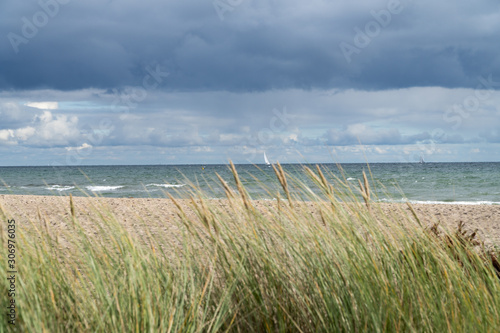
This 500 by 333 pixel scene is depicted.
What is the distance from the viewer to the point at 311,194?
2.77 metres

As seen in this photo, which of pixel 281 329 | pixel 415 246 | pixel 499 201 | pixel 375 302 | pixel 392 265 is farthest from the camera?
pixel 499 201

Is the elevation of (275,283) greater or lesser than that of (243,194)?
lesser

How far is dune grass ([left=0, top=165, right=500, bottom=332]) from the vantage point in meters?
2.11

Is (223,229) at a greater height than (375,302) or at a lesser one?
greater

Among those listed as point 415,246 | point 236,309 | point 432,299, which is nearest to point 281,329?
point 236,309

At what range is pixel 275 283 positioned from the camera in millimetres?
2439

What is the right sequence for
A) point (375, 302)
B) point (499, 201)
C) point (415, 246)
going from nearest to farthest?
point (375, 302) < point (415, 246) < point (499, 201)

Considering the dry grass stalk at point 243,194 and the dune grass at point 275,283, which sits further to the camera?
the dry grass stalk at point 243,194

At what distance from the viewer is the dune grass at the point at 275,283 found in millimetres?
2105

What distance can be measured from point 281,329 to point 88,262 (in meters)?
1.10

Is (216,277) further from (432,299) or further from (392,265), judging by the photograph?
(432,299)

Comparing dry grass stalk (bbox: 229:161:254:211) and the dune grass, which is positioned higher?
dry grass stalk (bbox: 229:161:254:211)

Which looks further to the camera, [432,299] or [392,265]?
[392,265]

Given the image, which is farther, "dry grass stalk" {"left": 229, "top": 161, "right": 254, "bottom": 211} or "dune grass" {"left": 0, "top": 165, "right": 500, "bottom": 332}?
"dry grass stalk" {"left": 229, "top": 161, "right": 254, "bottom": 211}
